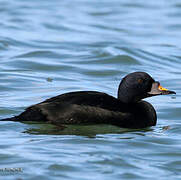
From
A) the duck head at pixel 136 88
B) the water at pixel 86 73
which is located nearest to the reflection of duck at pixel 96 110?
the duck head at pixel 136 88

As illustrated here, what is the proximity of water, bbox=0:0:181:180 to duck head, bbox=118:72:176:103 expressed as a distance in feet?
1.54

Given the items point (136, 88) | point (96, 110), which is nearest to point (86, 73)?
point (136, 88)

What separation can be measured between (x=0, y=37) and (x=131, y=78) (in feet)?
25.1

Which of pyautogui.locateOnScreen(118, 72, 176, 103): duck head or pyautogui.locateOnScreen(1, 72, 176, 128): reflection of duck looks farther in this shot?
pyautogui.locateOnScreen(118, 72, 176, 103): duck head

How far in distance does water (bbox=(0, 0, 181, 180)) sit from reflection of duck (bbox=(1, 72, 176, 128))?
0.12 metres

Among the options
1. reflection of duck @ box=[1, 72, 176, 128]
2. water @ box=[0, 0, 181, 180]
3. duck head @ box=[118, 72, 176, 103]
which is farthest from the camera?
duck head @ box=[118, 72, 176, 103]

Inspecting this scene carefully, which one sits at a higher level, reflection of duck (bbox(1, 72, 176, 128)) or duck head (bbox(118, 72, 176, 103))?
duck head (bbox(118, 72, 176, 103))

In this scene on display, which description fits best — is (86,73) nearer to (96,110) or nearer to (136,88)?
(136,88)

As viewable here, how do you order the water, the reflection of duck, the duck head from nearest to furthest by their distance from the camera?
the water < the reflection of duck < the duck head

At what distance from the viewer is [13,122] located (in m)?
8.52

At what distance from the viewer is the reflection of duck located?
27.3 ft

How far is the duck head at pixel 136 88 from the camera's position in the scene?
890 cm

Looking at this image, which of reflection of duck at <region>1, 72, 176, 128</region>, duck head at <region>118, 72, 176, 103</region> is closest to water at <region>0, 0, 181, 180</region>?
reflection of duck at <region>1, 72, 176, 128</region>

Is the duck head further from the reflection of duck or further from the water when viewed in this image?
the water
